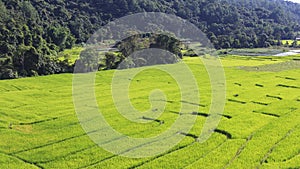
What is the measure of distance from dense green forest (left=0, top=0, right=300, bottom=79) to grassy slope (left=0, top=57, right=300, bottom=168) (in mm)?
6930

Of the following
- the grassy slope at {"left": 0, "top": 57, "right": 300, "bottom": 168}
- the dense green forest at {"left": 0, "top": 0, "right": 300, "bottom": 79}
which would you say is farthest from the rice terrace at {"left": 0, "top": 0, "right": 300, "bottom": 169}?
the dense green forest at {"left": 0, "top": 0, "right": 300, "bottom": 79}

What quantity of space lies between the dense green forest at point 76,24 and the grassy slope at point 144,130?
22.7 feet

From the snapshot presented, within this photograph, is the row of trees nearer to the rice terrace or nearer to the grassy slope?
the rice terrace

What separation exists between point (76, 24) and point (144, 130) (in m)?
47.4

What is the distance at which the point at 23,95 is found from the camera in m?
23.3

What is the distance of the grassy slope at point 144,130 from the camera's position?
12.6 meters

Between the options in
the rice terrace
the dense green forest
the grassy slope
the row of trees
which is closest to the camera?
the grassy slope

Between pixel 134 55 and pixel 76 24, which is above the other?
pixel 76 24

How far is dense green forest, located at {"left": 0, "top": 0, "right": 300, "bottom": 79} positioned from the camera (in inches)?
1371

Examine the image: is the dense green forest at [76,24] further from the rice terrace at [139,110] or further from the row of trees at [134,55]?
the row of trees at [134,55]

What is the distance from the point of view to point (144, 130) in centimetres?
1595

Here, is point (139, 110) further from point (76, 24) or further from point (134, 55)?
point (76, 24)

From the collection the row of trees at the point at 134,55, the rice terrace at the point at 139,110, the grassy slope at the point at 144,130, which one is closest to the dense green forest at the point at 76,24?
the rice terrace at the point at 139,110

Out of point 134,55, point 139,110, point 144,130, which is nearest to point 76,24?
point 134,55
